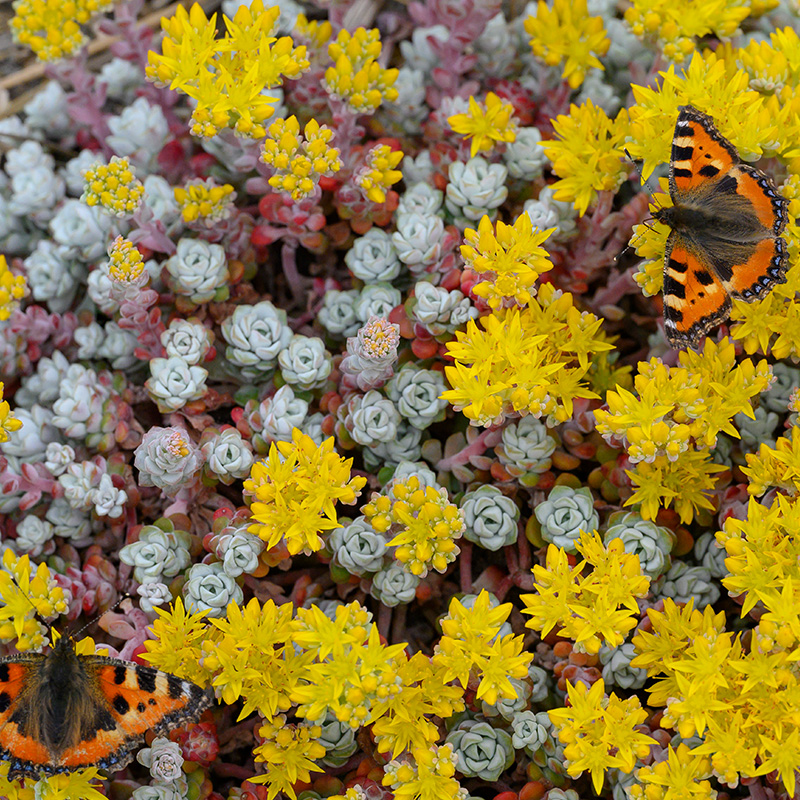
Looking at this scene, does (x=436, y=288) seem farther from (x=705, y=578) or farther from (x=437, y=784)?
(x=437, y=784)

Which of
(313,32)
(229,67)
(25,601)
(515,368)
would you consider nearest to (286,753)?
(25,601)

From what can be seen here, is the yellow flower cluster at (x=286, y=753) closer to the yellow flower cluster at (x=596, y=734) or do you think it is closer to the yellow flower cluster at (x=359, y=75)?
Result: the yellow flower cluster at (x=596, y=734)

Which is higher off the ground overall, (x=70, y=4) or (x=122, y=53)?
(x=70, y=4)

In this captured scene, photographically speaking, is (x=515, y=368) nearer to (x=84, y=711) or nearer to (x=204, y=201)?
(x=204, y=201)

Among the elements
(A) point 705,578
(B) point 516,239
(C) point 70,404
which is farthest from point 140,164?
(A) point 705,578

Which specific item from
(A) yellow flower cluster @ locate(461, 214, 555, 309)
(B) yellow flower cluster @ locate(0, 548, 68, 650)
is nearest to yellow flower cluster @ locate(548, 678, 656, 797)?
(A) yellow flower cluster @ locate(461, 214, 555, 309)

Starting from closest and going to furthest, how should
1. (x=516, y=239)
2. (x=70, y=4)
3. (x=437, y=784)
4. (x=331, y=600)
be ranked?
1. (x=437, y=784)
2. (x=516, y=239)
3. (x=331, y=600)
4. (x=70, y=4)
